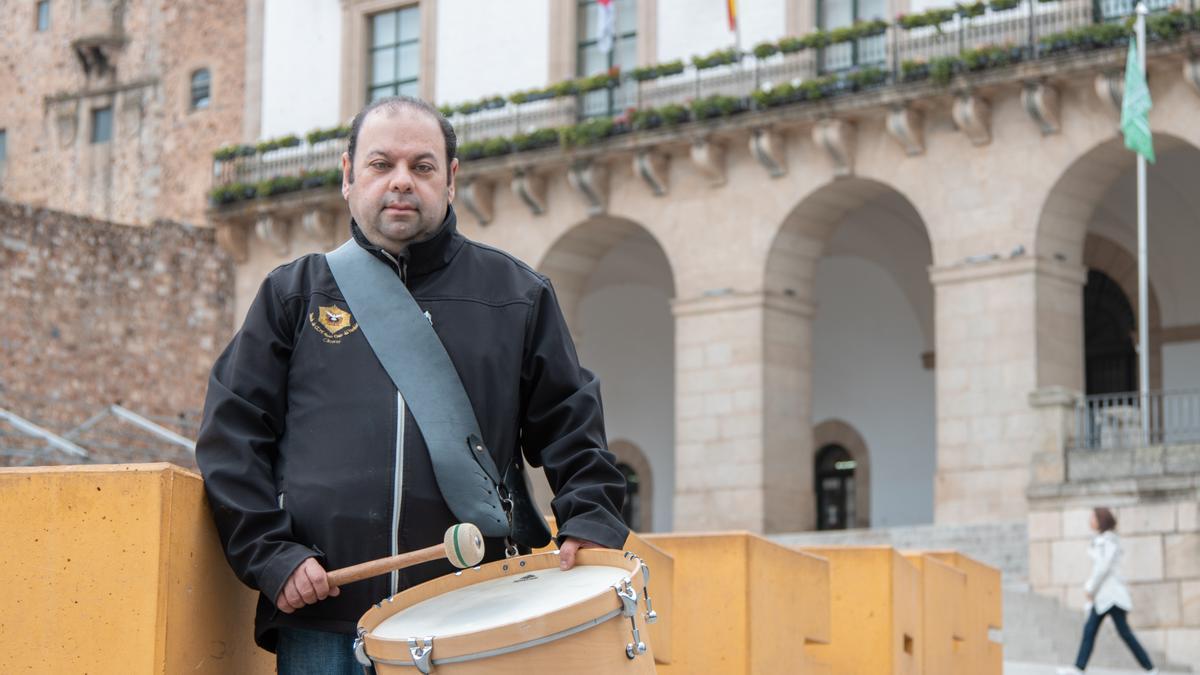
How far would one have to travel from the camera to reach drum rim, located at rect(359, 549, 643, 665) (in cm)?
396

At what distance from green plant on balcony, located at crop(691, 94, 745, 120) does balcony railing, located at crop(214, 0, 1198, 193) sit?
154 millimetres

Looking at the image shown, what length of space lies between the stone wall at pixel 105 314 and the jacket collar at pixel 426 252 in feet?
80.8

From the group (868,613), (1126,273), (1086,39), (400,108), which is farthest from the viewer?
(1126,273)

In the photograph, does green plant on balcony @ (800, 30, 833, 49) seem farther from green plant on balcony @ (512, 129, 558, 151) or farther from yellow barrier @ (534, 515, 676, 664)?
yellow barrier @ (534, 515, 676, 664)

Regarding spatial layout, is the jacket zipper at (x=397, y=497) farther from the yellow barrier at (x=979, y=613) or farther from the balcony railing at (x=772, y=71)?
the balcony railing at (x=772, y=71)

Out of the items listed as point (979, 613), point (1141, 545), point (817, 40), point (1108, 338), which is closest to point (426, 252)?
point (979, 613)

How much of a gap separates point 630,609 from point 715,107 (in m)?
21.8

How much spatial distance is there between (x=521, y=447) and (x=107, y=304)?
2616cm

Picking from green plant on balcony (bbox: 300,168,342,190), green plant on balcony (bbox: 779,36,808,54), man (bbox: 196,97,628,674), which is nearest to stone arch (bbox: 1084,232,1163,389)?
green plant on balcony (bbox: 779,36,808,54)

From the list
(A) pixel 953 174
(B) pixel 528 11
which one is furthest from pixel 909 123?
(B) pixel 528 11

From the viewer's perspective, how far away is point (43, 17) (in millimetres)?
45406

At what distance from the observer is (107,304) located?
30.1m

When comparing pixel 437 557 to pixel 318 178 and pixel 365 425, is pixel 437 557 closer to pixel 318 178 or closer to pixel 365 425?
pixel 365 425

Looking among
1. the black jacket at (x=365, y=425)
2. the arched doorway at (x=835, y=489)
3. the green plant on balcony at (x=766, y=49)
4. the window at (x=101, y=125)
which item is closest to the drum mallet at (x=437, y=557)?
the black jacket at (x=365, y=425)
